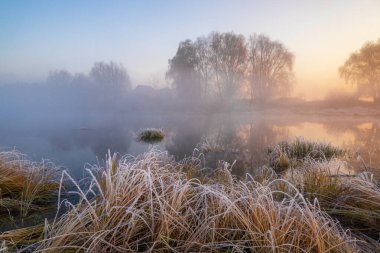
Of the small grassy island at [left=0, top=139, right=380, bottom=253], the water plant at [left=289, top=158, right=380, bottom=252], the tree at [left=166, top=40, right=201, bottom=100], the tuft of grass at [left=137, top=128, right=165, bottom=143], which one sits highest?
the tree at [left=166, top=40, right=201, bottom=100]

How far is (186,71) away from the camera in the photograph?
42562 millimetres

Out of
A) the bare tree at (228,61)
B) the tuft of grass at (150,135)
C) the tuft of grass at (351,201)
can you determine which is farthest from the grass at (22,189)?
the bare tree at (228,61)

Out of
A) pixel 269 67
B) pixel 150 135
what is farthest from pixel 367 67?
pixel 150 135

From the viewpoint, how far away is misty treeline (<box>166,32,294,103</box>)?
40906 mm

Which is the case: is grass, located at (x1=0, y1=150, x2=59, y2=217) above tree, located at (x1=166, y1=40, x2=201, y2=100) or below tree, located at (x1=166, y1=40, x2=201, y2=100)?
below

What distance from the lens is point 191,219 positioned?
258 cm

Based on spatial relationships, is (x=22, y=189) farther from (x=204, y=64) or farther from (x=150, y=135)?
(x=204, y=64)

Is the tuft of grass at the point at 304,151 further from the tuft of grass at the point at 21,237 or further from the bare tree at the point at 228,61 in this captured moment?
the bare tree at the point at 228,61

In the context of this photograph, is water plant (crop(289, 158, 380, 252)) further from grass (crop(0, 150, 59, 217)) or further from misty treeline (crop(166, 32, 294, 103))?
misty treeline (crop(166, 32, 294, 103))

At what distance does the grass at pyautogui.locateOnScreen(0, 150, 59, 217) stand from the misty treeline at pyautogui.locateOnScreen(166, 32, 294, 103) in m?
37.2

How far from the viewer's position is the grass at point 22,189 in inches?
154

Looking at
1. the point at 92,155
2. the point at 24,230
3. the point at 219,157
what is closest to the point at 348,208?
the point at 24,230

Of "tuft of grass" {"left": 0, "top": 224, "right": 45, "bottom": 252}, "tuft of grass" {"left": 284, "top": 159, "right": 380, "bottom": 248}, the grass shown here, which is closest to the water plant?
"tuft of grass" {"left": 284, "top": 159, "right": 380, "bottom": 248}

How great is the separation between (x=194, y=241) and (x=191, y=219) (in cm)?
35
